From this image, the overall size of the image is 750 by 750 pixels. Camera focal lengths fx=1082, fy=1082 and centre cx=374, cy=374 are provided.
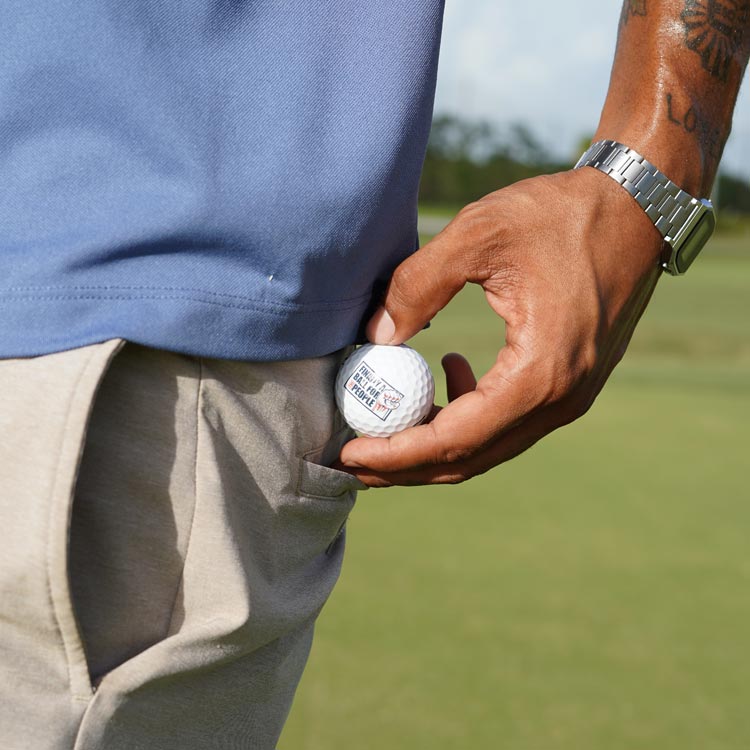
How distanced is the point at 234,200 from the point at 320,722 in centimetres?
135

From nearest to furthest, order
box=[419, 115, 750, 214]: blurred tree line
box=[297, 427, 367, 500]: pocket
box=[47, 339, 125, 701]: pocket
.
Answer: box=[47, 339, 125, 701]: pocket → box=[297, 427, 367, 500]: pocket → box=[419, 115, 750, 214]: blurred tree line

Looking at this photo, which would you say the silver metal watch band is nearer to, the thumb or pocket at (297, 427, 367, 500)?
the thumb

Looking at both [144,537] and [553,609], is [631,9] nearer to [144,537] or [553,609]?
[144,537]

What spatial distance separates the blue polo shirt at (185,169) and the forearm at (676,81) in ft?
0.98

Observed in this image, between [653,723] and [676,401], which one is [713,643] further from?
[676,401]

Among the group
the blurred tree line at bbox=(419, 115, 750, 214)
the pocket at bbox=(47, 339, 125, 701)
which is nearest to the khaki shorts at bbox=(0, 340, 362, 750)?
the pocket at bbox=(47, 339, 125, 701)

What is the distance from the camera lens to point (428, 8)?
3.19 ft

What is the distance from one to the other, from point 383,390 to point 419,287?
0.11 m

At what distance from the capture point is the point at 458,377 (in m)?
1.13

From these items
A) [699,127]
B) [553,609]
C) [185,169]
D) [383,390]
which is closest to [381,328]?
[383,390]

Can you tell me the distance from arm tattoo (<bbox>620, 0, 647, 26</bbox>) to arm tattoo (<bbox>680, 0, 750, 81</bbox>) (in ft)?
0.15

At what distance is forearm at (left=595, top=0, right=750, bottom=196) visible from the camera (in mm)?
1086

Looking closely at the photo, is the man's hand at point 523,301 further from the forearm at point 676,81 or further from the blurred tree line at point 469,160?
the blurred tree line at point 469,160

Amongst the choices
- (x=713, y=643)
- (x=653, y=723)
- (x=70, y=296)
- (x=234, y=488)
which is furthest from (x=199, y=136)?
(x=713, y=643)
